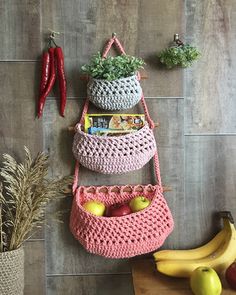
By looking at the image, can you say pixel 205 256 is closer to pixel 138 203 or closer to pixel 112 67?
pixel 138 203

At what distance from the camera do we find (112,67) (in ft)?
4.23

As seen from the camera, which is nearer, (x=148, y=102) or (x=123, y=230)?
(x=123, y=230)

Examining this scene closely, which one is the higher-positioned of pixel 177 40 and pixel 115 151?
pixel 177 40

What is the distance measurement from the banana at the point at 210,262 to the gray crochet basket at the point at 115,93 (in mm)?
551

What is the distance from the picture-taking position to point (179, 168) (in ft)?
4.83

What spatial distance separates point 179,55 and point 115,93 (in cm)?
25

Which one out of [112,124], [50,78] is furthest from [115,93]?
[50,78]

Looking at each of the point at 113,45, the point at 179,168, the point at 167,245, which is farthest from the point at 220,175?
the point at 113,45

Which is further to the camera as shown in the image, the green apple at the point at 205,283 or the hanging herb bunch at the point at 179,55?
the hanging herb bunch at the point at 179,55

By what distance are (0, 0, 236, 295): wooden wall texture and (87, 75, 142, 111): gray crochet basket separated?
0.36 feet

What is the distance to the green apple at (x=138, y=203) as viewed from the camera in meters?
1.35

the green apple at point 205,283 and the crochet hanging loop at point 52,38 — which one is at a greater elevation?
the crochet hanging loop at point 52,38

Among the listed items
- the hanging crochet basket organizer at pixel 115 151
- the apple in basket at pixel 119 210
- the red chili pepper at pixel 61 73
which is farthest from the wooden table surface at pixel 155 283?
the red chili pepper at pixel 61 73

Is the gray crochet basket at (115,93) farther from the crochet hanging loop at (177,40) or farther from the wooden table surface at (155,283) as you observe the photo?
the wooden table surface at (155,283)
